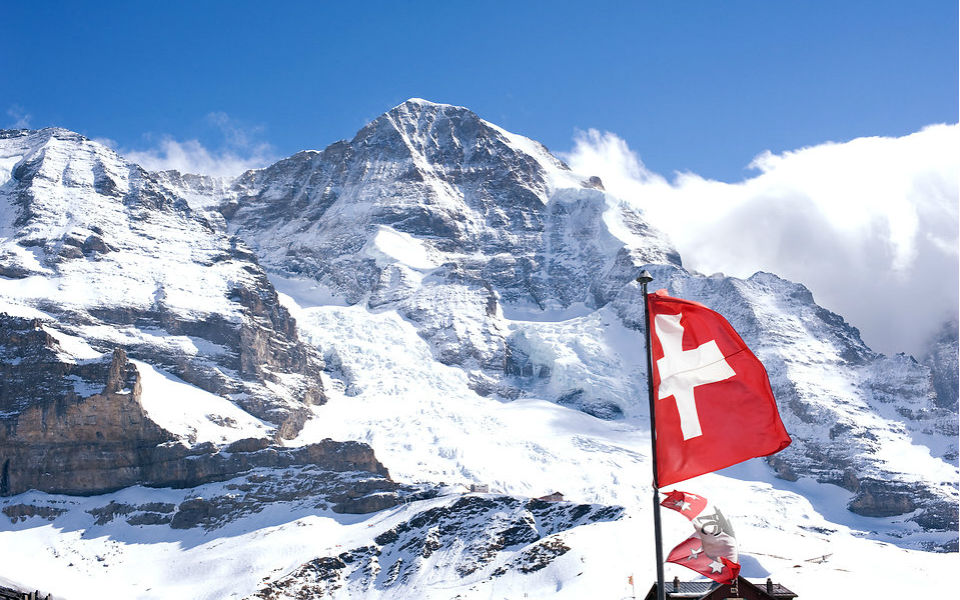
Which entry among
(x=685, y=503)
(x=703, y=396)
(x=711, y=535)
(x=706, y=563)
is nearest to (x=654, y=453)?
(x=703, y=396)

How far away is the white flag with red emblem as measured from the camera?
25562mm

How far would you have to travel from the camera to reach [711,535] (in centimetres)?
2592

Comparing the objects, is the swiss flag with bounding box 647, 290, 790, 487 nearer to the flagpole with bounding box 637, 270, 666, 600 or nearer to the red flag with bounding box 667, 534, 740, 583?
the flagpole with bounding box 637, 270, 666, 600

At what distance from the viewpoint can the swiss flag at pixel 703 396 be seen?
80.0ft

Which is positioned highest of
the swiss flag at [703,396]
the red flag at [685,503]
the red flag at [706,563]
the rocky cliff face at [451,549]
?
the swiss flag at [703,396]

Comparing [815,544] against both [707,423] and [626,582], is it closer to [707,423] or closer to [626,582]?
[626,582]

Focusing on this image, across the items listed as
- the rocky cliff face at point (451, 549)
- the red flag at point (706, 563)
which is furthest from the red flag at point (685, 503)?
the rocky cliff face at point (451, 549)

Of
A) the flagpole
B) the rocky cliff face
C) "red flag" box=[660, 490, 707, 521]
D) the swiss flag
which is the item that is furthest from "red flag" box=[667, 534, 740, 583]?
the rocky cliff face

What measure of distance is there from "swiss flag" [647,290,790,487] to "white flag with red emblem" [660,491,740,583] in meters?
1.46

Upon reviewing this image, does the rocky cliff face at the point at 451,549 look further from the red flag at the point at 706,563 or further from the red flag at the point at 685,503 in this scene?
the red flag at the point at 685,503

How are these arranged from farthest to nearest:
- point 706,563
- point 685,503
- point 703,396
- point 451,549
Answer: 1. point 451,549
2. point 706,563
3. point 685,503
4. point 703,396

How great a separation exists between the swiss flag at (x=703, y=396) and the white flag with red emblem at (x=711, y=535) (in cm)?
146

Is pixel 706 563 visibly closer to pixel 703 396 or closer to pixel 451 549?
pixel 703 396

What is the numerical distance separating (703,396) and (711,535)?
11.1ft
